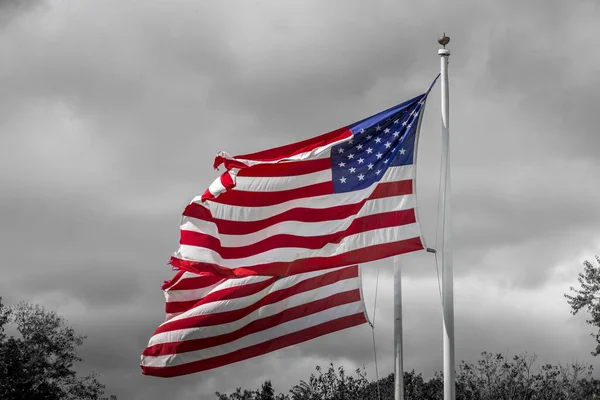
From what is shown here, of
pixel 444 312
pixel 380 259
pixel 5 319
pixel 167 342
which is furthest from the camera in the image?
pixel 5 319

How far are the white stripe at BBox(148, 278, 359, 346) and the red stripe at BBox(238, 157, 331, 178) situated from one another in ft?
7.81

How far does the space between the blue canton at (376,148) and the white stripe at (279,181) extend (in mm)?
254

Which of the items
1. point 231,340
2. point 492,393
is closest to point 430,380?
point 492,393

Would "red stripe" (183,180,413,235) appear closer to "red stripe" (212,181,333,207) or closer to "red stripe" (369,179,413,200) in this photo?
"red stripe" (369,179,413,200)

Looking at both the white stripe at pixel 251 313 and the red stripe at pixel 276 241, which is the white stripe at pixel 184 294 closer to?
the white stripe at pixel 251 313

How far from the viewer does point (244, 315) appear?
1631 centimetres

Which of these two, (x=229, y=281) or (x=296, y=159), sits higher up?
(x=296, y=159)

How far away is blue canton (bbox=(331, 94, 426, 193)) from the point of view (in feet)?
49.6

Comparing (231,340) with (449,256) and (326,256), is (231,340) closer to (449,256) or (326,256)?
(326,256)

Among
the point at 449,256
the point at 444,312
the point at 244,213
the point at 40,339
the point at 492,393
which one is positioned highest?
the point at 40,339

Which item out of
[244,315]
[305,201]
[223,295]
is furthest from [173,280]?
[305,201]

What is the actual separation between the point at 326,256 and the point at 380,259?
0.95 m

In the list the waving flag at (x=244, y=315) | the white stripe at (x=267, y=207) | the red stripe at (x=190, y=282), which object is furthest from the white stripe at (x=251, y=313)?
the white stripe at (x=267, y=207)

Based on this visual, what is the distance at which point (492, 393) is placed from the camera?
48875 mm
